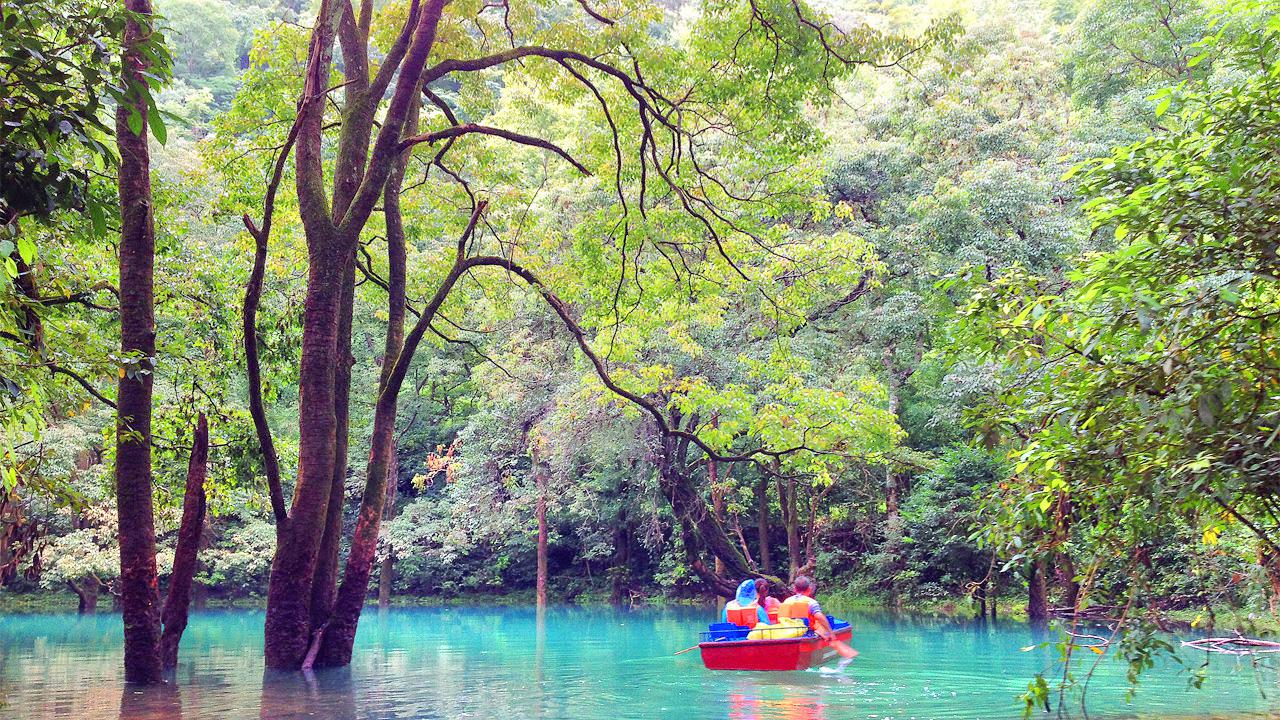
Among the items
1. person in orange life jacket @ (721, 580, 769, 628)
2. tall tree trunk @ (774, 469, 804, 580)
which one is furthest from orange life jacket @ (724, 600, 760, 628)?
tall tree trunk @ (774, 469, 804, 580)

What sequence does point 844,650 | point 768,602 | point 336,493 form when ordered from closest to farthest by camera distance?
point 336,493 < point 844,650 < point 768,602

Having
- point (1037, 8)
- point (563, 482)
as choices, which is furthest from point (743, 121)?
point (1037, 8)

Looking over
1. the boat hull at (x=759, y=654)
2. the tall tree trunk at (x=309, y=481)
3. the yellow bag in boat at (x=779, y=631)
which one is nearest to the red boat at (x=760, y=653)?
the boat hull at (x=759, y=654)

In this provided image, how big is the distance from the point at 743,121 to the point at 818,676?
250 inches

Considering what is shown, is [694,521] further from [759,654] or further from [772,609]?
[759,654]

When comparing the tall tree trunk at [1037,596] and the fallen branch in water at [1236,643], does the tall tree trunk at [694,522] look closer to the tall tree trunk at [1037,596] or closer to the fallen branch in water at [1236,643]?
the tall tree trunk at [1037,596]

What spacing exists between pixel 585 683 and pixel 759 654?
2159 mm

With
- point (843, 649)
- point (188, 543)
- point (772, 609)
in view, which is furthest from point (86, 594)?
point (843, 649)

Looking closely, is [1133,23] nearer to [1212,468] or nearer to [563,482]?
[563,482]

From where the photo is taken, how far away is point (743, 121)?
10.9 meters

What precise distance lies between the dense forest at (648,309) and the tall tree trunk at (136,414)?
34 mm

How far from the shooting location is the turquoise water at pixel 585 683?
8562 millimetres

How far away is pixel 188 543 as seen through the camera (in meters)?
10.5

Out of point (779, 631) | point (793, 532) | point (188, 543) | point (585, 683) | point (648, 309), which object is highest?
point (648, 309)
